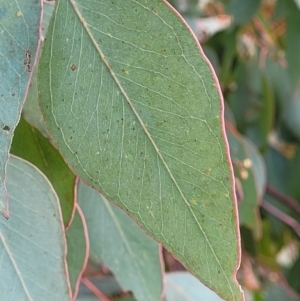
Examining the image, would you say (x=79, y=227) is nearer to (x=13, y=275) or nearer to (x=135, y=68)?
(x=13, y=275)

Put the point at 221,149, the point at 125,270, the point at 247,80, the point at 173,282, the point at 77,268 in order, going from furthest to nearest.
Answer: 1. the point at 247,80
2. the point at 173,282
3. the point at 125,270
4. the point at 77,268
5. the point at 221,149

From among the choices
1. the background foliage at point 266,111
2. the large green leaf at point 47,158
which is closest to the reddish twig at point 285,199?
the background foliage at point 266,111

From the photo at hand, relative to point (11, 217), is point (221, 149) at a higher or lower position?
higher

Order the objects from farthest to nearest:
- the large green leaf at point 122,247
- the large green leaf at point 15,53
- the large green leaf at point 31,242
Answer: the large green leaf at point 122,247
the large green leaf at point 31,242
the large green leaf at point 15,53

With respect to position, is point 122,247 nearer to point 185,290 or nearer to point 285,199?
point 185,290

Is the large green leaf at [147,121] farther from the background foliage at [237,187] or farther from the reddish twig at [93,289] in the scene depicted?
the reddish twig at [93,289]

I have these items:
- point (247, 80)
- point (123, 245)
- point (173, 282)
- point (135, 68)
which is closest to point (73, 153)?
point (135, 68)
